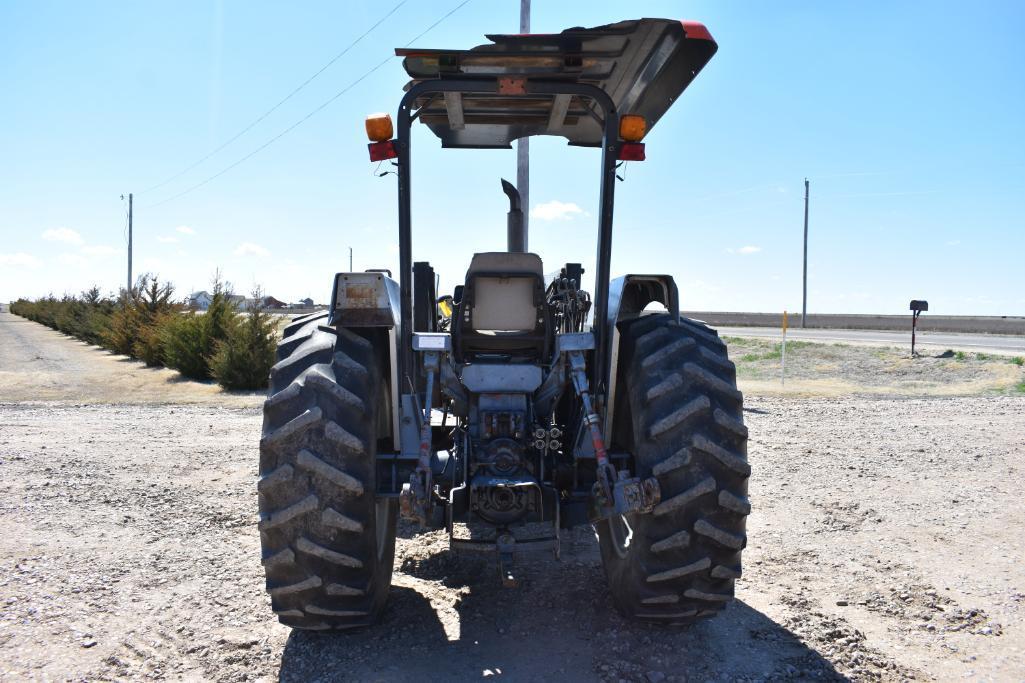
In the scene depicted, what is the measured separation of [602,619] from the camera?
13.4 ft

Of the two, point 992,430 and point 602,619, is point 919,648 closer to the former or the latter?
point 602,619

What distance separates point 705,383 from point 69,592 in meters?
3.80

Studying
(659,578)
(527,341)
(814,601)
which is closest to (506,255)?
(527,341)

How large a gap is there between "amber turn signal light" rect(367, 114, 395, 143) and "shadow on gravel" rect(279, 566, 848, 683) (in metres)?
2.49

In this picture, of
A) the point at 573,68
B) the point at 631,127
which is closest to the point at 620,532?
the point at 631,127

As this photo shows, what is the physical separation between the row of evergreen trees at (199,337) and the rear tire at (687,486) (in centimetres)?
1291

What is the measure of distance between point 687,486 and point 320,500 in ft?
5.34

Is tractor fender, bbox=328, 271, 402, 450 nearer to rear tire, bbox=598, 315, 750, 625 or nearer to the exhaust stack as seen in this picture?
rear tire, bbox=598, 315, 750, 625

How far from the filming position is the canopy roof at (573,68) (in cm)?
347

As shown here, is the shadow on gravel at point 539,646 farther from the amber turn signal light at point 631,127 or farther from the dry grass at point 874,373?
the dry grass at point 874,373

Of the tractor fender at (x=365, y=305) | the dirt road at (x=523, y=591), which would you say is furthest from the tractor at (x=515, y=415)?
the dirt road at (x=523, y=591)

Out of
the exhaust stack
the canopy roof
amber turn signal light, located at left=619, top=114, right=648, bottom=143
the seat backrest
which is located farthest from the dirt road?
the canopy roof

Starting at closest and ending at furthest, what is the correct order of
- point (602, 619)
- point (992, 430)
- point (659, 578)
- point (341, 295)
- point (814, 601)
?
1. point (659, 578)
2. point (341, 295)
3. point (602, 619)
4. point (814, 601)
5. point (992, 430)

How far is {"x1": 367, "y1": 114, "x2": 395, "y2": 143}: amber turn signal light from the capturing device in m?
3.72
